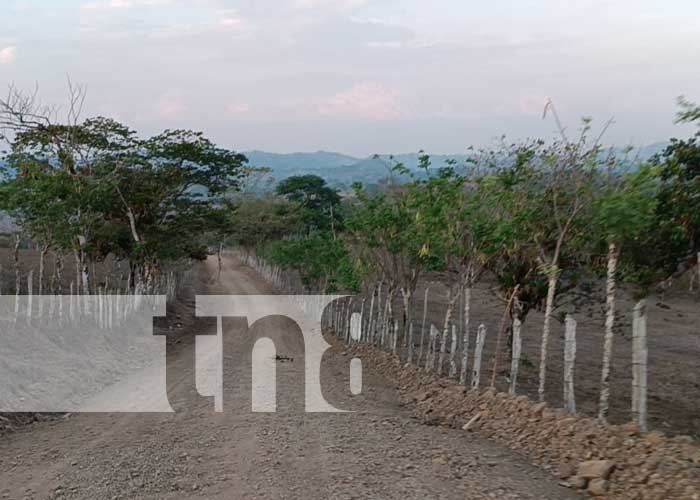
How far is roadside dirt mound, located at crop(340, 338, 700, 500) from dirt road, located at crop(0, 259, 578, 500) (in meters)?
0.32

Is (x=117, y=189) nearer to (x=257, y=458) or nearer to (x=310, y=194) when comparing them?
(x=257, y=458)

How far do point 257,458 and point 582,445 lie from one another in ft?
11.8

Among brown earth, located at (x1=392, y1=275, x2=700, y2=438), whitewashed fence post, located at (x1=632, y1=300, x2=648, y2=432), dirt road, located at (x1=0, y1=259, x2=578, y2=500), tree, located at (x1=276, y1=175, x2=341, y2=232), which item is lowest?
brown earth, located at (x1=392, y1=275, x2=700, y2=438)

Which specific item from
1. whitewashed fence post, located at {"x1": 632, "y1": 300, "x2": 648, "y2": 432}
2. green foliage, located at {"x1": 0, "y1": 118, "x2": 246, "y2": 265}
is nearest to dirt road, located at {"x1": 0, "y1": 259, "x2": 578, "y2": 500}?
whitewashed fence post, located at {"x1": 632, "y1": 300, "x2": 648, "y2": 432}

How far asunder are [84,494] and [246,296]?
3285 cm

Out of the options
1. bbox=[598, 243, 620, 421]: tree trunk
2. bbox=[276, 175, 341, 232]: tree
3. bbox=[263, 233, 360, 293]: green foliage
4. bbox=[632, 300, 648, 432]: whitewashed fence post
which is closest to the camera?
bbox=[632, 300, 648, 432]: whitewashed fence post

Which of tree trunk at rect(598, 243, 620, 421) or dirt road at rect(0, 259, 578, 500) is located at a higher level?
tree trunk at rect(598, 243, 620, 421)

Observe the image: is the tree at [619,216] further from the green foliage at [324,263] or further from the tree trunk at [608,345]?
the green foliage at [324,263]

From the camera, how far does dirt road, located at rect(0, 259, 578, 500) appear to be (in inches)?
246

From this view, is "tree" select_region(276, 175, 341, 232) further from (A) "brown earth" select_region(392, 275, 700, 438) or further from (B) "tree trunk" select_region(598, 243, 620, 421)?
(B) "tree trunk" select_region(598, 243, 620, 421)

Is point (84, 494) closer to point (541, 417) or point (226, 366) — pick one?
point (541, 417)

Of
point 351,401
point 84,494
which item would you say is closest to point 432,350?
point 351,401

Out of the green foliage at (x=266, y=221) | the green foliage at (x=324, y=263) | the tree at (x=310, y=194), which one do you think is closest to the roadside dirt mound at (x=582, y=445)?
the green foliage at (x=324, y=263)

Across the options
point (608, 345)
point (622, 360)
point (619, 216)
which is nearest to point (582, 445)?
point (608, 345)
